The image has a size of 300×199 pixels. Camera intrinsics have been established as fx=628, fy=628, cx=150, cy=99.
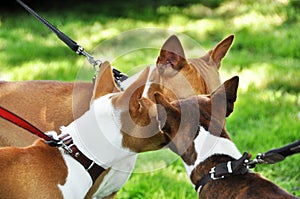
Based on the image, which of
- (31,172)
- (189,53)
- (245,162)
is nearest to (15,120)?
(31,172)

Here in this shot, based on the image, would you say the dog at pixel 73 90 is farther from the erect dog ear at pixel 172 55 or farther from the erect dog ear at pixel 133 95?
the erect dog ear at pixel 133 95

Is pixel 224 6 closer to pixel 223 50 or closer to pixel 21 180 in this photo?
pixel 223 50

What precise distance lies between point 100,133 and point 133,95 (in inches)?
10.3

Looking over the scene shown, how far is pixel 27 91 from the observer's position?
3.86 meters

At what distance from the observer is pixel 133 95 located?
116 inches

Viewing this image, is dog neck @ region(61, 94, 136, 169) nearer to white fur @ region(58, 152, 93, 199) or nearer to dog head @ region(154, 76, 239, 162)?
white fur @ region(58, 152, 93, 199)

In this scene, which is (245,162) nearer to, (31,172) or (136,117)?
(136,117)

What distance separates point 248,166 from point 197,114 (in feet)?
1.15

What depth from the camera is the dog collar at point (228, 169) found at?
2814 mm

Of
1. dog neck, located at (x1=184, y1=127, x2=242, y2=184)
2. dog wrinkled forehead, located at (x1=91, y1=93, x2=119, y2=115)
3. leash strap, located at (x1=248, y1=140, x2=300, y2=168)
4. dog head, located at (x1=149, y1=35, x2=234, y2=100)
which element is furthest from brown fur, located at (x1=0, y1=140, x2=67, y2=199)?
leash strap, located at (x1=248, y1=140, x2=300, y2=168)

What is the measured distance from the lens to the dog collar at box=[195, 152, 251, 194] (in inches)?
111

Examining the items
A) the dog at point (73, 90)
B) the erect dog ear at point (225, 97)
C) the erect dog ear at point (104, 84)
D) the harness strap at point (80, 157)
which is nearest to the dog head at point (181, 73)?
the dog at point (73, 90)

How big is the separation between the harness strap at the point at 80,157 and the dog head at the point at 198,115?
39cm

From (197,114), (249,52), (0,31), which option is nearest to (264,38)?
(249,52)
